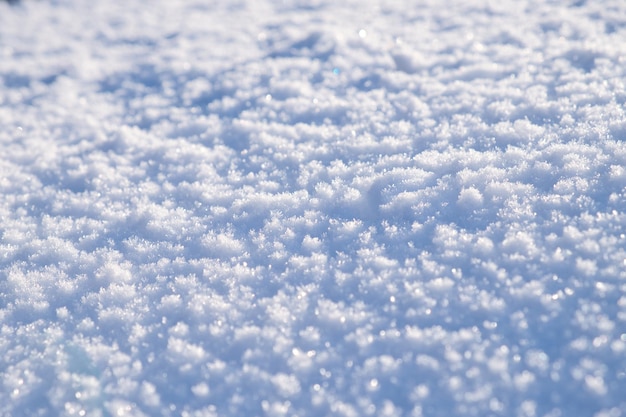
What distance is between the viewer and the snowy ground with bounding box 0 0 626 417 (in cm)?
164

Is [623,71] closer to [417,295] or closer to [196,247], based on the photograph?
[417,295]

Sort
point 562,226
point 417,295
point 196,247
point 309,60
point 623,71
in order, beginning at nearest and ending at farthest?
point 417,295
point 562,226
point 196,247
point 623,71
point 309,60

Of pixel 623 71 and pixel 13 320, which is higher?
pixel 623 71

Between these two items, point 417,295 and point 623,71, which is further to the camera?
point 623,71

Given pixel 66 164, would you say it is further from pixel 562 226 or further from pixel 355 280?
pixel 562 226

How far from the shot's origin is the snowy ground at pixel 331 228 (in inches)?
64.4

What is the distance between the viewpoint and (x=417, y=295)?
180cm

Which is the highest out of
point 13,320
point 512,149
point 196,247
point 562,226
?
point 512,149

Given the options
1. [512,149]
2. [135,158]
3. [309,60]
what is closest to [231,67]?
[309,60]

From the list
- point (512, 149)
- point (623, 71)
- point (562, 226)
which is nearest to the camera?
point (562, 226)

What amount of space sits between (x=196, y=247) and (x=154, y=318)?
366 millimetres

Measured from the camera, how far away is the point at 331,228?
2.13m

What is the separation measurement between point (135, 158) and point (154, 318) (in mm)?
1149

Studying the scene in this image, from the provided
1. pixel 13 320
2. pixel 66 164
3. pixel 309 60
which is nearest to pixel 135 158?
pixel 66 164
